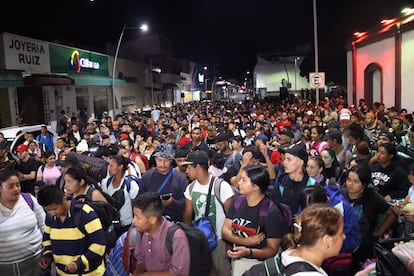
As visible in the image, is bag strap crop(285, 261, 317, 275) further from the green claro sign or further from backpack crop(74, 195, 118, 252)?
the green claro sign

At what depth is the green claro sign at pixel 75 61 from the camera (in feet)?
85.4

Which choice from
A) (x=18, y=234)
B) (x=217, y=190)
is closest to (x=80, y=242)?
(x=18, y=234)

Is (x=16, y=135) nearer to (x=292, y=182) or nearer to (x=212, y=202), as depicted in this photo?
(x=212, y=202)

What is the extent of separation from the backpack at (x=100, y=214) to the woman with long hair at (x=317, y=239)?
2150 mm

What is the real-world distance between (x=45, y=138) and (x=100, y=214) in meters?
9.18

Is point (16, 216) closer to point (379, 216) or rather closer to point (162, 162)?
point (162, 162)

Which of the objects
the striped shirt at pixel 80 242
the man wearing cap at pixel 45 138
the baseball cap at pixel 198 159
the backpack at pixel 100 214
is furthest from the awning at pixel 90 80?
the striped shirt at pixel 80 242

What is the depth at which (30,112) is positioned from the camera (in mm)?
25156

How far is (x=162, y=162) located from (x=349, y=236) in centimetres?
269

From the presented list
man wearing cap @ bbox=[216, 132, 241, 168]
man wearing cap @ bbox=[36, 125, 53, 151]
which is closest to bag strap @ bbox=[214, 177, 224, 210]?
man wearing cap @ bbox=[216, 132, 241, 168]

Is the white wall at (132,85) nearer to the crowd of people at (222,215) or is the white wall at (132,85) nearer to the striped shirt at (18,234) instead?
the crowd of people at (222,215)

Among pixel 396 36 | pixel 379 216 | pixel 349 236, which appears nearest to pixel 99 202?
pixel 349 236

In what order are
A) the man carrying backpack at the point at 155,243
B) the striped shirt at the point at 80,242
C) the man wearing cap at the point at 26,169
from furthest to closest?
the man wearing cap at the point at 26,169
the striped shirt at the point at 80,242
the man carrying backpack at the point at 155,243

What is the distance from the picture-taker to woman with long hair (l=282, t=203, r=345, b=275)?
288 cm
